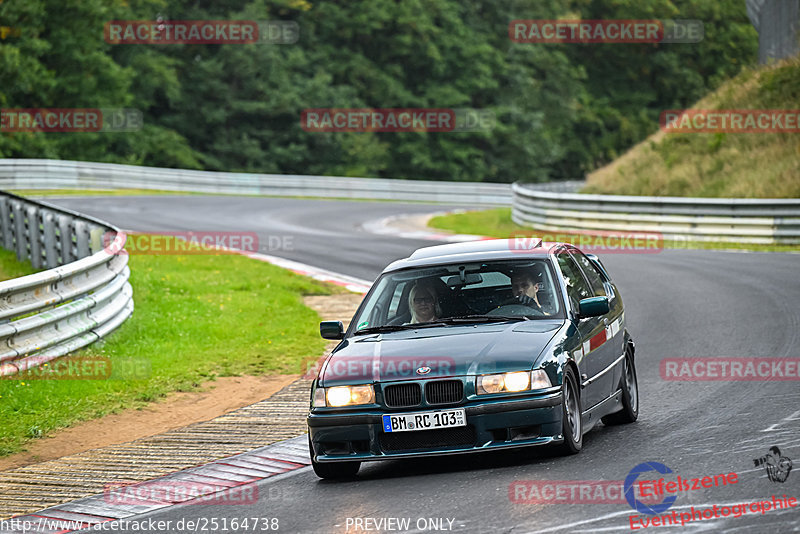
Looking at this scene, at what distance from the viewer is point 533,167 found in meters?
70.0

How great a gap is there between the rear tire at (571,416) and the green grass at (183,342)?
4530 millimetres

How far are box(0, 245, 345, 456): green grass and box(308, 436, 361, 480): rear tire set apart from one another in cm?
299

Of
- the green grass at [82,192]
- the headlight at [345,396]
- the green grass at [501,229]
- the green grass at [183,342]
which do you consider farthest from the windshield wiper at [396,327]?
the green grass at [82,192]

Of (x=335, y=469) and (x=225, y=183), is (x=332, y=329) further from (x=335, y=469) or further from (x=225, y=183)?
(x=225, y=183)

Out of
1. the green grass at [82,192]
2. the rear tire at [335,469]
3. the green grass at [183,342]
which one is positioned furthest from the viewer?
the green grass at [82,192]

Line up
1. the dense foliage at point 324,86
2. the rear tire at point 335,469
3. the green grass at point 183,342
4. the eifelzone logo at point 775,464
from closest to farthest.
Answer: the eifelzone logo at point 775,464 → the rear tire at point 335,469 → the green grass at point 183,342 → the dense foliage at point 324,86

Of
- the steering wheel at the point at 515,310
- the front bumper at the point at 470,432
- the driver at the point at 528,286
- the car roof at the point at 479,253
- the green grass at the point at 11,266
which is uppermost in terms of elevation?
the car roof at the point at 479,253

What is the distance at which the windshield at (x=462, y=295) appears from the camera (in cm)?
867

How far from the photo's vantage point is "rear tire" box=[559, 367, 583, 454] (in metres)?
7.70

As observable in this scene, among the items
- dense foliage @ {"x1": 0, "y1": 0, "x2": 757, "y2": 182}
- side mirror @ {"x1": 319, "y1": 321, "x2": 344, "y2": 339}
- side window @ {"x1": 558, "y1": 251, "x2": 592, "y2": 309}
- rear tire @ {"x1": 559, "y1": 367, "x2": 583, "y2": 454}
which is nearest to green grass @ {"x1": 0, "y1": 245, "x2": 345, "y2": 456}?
side mirror @ {"x1": 319, "y1": 321, "x2": 344, "y2": 339}

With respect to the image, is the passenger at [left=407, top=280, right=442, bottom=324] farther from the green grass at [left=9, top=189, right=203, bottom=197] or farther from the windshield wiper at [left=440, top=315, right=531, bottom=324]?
the green grass at [left=9, top=189, right=203, bottom=197]

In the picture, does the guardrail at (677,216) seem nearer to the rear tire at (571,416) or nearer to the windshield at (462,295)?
the windshield at (462,295)

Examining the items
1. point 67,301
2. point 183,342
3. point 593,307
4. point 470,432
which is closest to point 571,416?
point 470,432

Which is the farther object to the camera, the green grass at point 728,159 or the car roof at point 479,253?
the green grass at point 728,159
